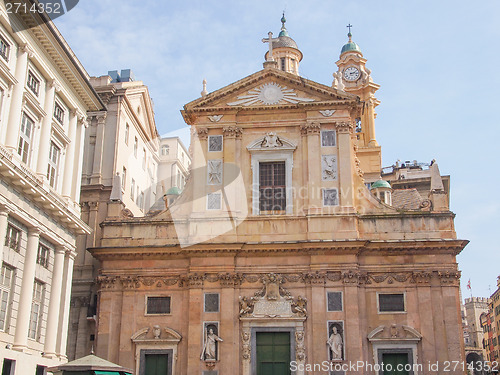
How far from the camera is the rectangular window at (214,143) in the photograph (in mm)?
29219

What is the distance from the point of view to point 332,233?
27.1 metres

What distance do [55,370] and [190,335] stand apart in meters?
10.2

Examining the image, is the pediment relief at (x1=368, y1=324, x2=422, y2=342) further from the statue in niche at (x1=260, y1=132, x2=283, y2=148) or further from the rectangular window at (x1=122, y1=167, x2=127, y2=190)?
the rectangular window at (x1=122, y1=167, x2=127, y2=190)

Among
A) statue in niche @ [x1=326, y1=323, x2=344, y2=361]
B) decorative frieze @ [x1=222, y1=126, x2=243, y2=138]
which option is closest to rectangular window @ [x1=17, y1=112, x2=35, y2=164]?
decorative frieze @ [x1=222, y1=126, x2=243, y2=138]

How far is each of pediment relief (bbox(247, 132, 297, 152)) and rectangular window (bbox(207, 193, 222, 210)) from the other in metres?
2.73

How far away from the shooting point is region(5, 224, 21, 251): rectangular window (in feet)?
64.5

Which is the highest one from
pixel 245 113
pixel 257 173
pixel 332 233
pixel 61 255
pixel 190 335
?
pixel 245 113

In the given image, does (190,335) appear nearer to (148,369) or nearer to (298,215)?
(148,369)

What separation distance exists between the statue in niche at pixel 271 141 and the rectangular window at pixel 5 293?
1335 centimetres

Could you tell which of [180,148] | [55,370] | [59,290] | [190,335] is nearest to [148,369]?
[190,335]

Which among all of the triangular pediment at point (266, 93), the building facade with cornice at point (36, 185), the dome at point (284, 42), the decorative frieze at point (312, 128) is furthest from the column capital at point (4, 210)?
the dome at point (284, 42)

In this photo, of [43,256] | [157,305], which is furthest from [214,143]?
[43,256]

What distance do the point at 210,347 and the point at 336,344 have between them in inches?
205

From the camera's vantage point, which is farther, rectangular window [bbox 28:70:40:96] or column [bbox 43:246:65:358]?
column [bbox 43:246:65:358]
